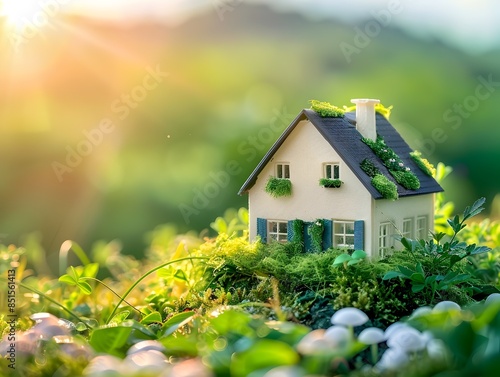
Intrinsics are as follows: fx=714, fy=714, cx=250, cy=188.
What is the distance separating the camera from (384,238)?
2574 millimetres

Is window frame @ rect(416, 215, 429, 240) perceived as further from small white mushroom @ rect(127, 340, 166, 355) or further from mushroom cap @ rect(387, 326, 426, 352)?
small white mushroom @ rect(127, 340, 166, 355)

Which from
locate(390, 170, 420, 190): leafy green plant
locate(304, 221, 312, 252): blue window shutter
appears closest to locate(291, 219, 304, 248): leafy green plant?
locate(304, 221, 312, 252): blue window shutter

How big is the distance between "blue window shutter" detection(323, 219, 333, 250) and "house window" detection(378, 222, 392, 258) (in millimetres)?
171

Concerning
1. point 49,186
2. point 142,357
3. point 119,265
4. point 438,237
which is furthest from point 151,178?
point 142,357

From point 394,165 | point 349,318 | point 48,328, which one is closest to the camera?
point 349,318

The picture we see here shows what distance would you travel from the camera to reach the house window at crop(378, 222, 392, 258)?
8.31ft

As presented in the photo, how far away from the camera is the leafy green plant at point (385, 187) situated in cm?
244

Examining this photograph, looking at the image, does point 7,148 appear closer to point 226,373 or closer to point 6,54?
point 6,54

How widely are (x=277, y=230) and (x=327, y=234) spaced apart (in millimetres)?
211

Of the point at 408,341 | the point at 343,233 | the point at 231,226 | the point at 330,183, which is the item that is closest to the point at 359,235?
the point at 343,233

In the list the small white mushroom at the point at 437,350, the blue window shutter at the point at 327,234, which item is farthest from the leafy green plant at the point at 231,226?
the small white mushroom at the point at 437,350

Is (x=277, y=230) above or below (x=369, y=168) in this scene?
below

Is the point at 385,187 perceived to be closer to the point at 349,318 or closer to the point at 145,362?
the point at 349,318

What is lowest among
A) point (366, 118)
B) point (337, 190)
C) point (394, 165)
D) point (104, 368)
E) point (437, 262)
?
point (104, 368)
